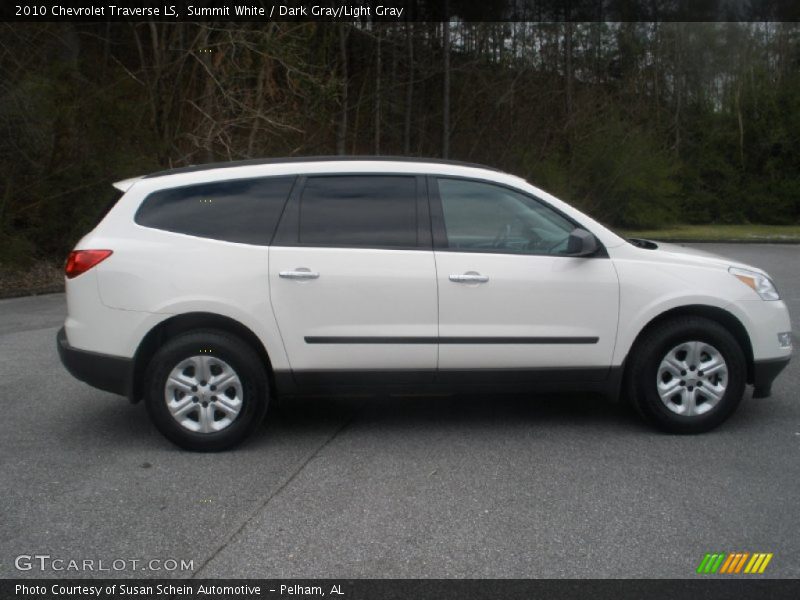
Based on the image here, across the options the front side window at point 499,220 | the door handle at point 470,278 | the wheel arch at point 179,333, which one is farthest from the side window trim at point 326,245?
the wheel arch at point 179,333

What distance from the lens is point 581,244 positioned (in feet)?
18.3

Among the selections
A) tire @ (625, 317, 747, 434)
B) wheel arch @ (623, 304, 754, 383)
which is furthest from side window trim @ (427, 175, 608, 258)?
tire @ (625, 317, 747, 434)

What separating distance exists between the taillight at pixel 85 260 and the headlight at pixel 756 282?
4.09m

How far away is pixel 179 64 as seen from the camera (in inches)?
630

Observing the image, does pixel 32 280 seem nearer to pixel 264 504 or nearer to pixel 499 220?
pixel 499 220

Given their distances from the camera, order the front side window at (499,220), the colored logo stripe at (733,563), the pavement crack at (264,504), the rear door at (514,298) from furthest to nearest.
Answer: the front side window at (499,220), the rear door at (514,298), the pavement crack at (264,504), the colored logo stripe at (733,563)

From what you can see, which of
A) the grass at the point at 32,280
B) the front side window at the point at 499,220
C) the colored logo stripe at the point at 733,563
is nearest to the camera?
the colored logo stripe at the point at 733,563

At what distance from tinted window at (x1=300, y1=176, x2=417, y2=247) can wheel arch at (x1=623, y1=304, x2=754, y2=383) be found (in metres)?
1.64

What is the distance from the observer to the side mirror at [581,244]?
18.3 ft

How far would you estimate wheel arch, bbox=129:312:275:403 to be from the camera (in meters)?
5.50

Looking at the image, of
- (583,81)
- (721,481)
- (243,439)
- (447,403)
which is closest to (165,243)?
(243,439)

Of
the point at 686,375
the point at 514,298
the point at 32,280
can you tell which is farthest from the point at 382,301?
the point at 32,280

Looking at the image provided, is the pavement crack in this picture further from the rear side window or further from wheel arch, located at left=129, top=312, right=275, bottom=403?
the rear side window

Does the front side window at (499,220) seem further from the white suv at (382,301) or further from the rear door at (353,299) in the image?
the rear door at (353,299)
